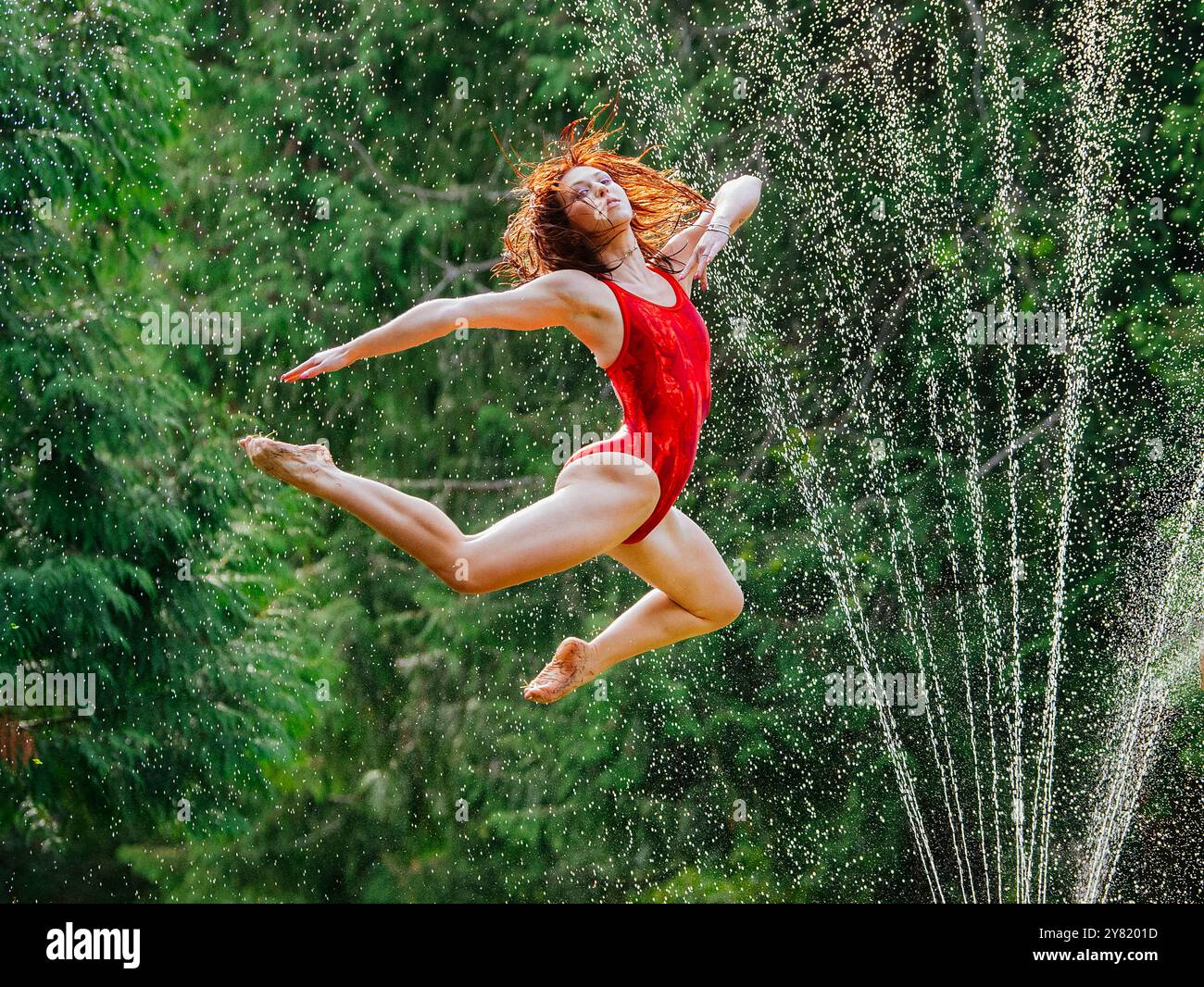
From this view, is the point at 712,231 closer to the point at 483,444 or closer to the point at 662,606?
the point at 662,606

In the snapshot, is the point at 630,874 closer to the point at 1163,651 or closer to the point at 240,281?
the point at 1163,651

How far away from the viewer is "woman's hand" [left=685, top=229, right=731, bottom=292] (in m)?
5.09

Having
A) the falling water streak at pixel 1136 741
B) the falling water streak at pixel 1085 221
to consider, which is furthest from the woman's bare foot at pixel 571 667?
the falling water streak at pixel 1085 221

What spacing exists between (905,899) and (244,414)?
5.08 meters

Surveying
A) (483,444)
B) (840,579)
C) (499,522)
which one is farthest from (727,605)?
(483,444)

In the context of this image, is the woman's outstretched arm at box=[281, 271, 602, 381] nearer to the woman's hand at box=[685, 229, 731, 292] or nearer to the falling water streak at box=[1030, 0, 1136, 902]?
the woman's hand at box=[685, 229, 731, 292]

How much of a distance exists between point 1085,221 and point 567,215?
5.20 metres

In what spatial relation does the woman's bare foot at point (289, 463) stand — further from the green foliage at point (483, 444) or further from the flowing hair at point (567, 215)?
the green foliage at point (483, 444)

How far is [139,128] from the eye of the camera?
9180 mm

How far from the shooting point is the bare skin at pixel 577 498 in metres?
4.36

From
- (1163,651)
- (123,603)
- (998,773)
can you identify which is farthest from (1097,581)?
(123,603)

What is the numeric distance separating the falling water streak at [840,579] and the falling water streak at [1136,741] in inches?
34.3

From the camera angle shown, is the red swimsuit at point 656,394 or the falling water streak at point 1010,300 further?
the falling water streak at point 1010,300

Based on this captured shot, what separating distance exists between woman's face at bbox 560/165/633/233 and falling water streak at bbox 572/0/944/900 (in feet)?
14.8
